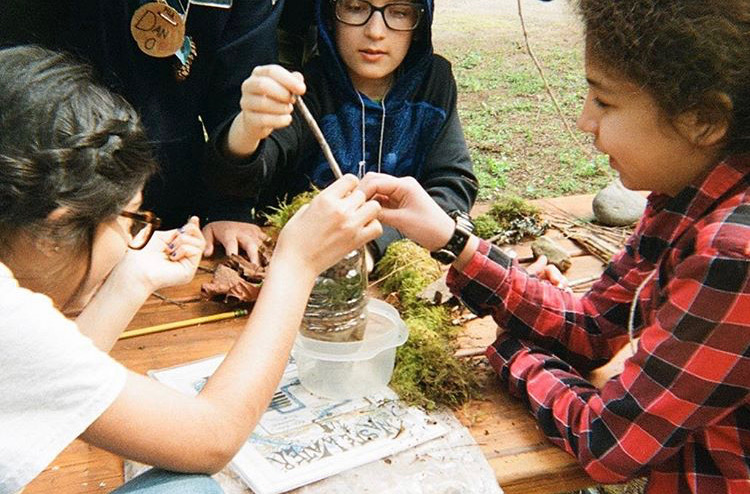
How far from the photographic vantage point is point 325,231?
142 cm

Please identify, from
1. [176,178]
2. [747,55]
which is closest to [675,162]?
[747,55]

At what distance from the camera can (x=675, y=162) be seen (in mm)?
1423

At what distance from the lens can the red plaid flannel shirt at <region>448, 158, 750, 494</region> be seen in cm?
124

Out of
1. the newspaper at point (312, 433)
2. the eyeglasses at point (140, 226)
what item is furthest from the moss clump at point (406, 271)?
the eyeglasses at point (140, 226)

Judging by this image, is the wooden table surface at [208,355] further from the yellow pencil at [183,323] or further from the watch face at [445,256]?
the watch face at [445,256]

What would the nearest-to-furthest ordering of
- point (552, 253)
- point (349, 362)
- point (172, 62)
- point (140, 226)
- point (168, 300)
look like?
1. point (140, 226)
2. point (349, 362)
3. point (168, 300)
4. point (552, 253)
5. point (172, 62)

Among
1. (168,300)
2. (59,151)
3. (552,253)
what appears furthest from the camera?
(552,253)

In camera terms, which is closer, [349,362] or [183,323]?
[349,362]

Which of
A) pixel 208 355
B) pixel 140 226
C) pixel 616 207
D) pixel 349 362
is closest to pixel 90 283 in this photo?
pixel 140 226

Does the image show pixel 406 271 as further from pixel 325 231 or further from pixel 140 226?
pixel 140 226

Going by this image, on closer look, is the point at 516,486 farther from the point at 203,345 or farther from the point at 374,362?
the point at 203,345

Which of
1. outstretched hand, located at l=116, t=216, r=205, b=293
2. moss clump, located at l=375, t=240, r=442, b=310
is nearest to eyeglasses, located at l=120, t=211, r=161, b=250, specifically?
outstretched hand, located at l=116, t=216, r=205, b=293

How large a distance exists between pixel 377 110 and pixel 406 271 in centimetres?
81

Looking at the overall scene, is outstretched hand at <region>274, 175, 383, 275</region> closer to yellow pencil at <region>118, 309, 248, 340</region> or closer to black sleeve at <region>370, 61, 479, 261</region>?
yellow pencil at <region>118, 309, 248, 340</region>
